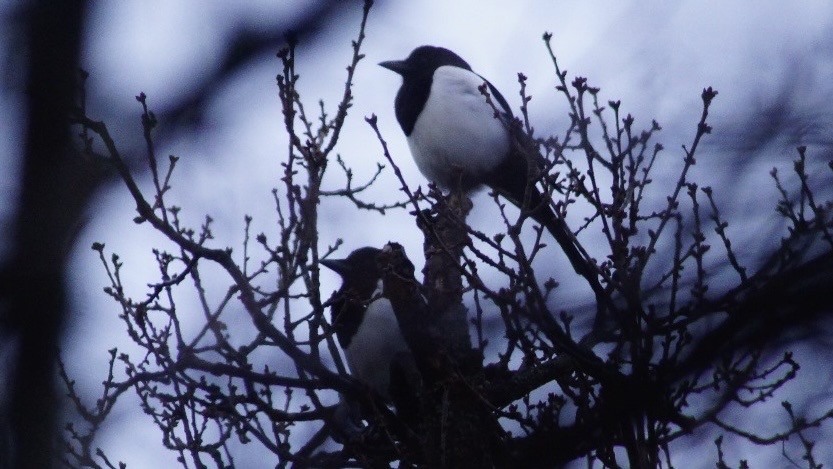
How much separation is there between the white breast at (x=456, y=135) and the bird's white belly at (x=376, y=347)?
785 millimetres

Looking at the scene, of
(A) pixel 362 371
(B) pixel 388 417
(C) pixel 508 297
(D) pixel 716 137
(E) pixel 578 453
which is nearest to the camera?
(E) pixel 578 453

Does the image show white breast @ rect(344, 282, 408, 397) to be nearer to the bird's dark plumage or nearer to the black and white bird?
the black and white bird

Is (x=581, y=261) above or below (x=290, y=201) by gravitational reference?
below

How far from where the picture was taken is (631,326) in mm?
1683

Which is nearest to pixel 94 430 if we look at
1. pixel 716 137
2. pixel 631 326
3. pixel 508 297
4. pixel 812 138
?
pixel 508 297

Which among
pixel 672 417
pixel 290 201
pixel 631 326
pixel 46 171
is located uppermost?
pixel 290 201

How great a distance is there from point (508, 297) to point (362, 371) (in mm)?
1764

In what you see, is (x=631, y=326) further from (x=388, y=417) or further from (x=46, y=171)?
(x=388, y=417)

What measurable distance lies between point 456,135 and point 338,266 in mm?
947

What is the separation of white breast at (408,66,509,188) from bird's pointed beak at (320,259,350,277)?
706 millimetres

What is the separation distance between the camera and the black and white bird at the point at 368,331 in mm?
4141

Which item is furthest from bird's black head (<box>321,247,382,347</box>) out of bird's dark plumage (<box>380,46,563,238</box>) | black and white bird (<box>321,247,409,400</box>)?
bird's dark plumage (<box>380,46,563,238</box>)

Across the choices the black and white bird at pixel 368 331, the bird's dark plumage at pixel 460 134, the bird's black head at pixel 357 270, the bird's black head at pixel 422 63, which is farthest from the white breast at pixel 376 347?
the bird's black head at pixel 422 63

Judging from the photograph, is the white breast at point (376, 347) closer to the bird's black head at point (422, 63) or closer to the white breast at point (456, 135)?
the white breast at point (456, 135)
